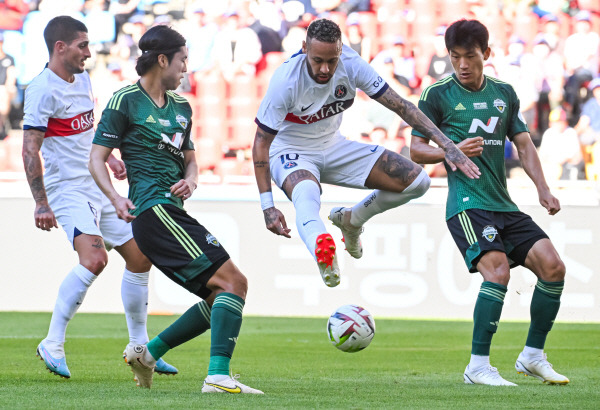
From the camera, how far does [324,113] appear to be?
632 cm

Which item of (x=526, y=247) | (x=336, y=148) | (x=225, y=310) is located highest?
(x=336, y=148)

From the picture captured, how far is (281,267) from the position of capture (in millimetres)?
12836

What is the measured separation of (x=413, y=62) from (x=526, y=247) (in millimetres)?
8589

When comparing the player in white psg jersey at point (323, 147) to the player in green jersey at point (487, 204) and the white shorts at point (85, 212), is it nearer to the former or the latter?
the player in green jersey at point (487, 204)

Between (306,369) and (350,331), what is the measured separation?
68.5 inches

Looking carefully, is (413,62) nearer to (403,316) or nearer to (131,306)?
(403,316)

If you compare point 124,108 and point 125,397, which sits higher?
point 124,108

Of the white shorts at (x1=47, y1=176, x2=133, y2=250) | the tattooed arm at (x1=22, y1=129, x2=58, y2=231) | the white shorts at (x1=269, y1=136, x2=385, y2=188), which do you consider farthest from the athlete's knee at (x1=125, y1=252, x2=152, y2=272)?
the white shorts at (x1=269, y1=136, x2=385, y2=188)

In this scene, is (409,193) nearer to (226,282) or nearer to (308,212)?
(308,212)

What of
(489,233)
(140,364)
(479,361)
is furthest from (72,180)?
(479,361)

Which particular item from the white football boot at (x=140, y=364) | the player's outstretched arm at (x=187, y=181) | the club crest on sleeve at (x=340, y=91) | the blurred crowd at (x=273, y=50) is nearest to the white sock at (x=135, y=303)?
the white football boot at (x=140, y=364)

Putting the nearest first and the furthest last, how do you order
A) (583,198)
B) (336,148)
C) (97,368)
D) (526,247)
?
(526,247) → (336,148) → (97,368) → (583,198)

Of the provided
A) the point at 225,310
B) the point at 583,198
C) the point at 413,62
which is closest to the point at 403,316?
the point at 583,198

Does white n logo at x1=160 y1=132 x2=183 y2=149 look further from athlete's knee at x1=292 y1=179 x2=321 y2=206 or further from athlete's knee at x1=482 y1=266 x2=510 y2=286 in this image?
athlete's knee at x1=482 y1=266 x2=510 y2=286
